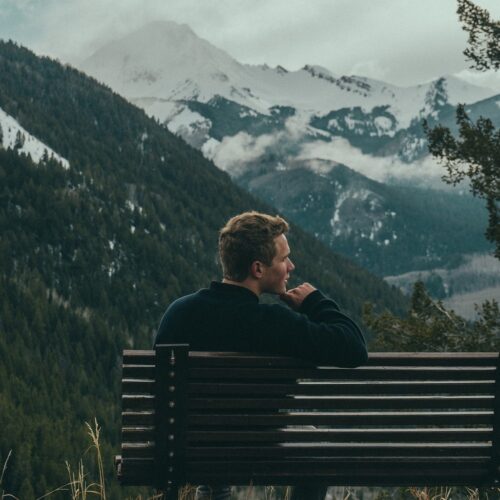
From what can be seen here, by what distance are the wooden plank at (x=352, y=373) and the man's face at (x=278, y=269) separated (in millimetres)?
642

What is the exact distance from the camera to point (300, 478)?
643 cm

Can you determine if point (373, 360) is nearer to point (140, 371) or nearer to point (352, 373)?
point (352, 373)

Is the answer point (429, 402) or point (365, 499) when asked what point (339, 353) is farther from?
point (365, 499)

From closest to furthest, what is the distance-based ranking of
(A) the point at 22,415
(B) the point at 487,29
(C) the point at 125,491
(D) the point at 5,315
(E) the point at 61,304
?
(B) the point at 487,29 < (C) the point at 125,491 < (A) the point at 22,415 < (D) the point at 5,315 < (E) the point at 61,304

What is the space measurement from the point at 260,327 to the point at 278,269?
45 centimetres

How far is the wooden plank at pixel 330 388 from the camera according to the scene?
6.11 meters

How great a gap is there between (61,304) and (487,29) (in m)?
165

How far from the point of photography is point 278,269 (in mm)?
6285

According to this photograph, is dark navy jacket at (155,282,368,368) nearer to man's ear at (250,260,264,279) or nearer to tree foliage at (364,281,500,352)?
man's ear at (250,260,264,279)

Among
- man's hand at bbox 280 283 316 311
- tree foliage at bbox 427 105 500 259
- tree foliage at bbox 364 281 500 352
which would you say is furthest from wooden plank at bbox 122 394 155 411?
tree foliage at bbox 364 281 500 352

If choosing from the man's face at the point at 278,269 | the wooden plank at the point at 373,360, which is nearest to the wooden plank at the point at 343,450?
the wooden plank at the point at 373,360

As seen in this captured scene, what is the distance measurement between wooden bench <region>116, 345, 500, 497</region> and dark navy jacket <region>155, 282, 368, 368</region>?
0.56 ft

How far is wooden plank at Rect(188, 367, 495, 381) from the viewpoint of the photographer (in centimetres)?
609

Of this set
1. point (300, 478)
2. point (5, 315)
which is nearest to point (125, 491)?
point (5, 315)
